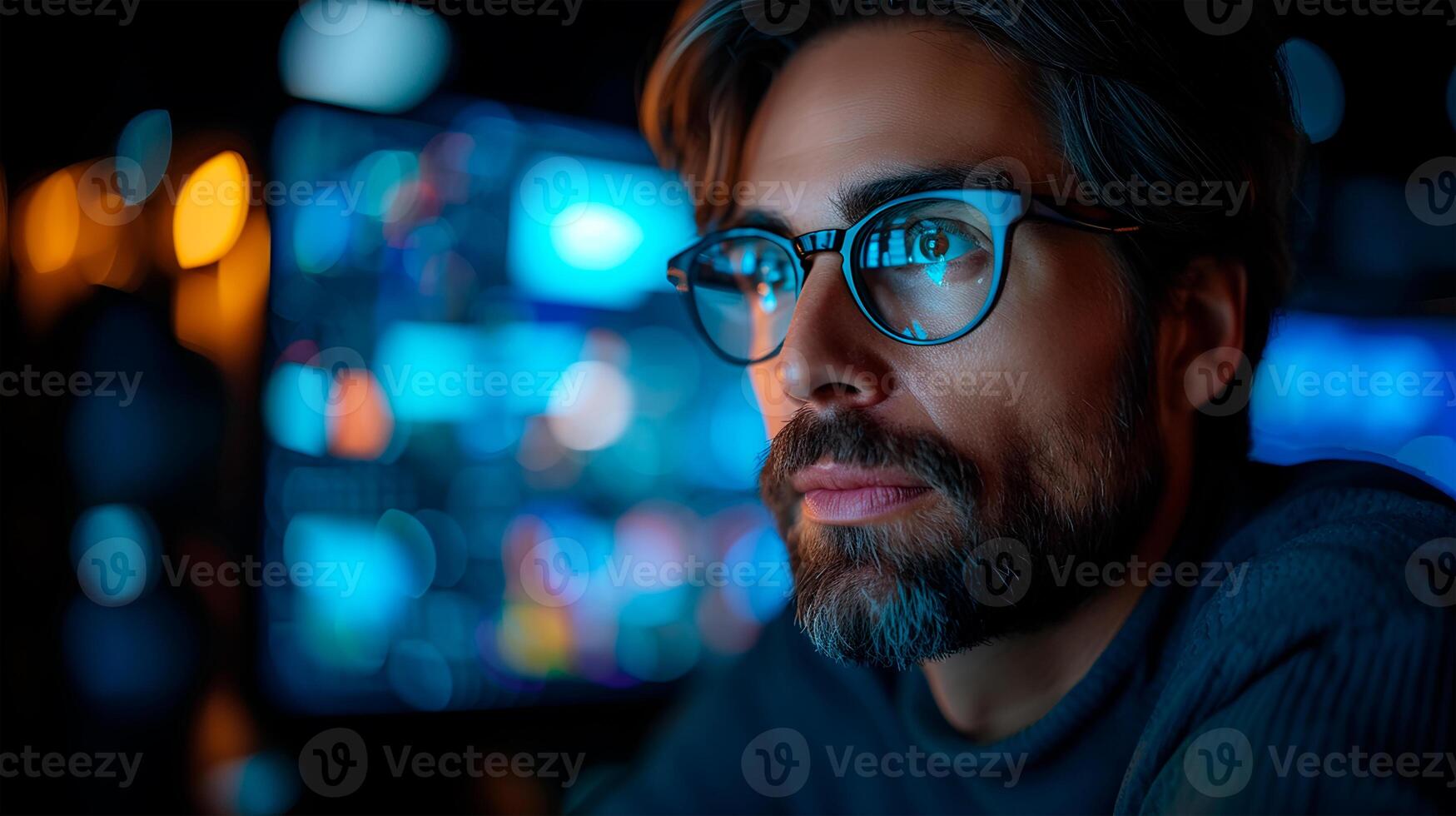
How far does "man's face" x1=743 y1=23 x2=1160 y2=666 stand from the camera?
93 centimetres

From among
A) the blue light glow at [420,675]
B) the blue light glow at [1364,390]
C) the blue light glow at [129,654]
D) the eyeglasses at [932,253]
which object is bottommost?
the blue light glow at [420,675]

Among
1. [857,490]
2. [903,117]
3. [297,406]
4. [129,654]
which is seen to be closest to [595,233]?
[297,406]

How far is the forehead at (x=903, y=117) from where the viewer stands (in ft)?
3.23

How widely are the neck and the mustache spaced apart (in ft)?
0.70

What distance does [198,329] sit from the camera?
2504 mm

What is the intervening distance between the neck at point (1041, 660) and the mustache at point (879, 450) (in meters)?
0.21

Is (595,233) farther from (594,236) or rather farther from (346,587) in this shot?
(346,587)

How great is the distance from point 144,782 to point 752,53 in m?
2.42

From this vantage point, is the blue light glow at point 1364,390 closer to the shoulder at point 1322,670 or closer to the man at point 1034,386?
the man at point 1034,386

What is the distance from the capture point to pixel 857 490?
3.10ft

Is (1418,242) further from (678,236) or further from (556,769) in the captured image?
(556,769)

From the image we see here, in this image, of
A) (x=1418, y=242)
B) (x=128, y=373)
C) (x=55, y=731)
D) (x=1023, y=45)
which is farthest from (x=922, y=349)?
(x=1418, y=242)

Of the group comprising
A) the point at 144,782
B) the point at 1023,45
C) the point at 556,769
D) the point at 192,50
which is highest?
the point at 192,50

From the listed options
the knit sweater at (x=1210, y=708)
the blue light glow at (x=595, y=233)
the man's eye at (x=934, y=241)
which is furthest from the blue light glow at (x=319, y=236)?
the man's eye at (x=934, y=241)
